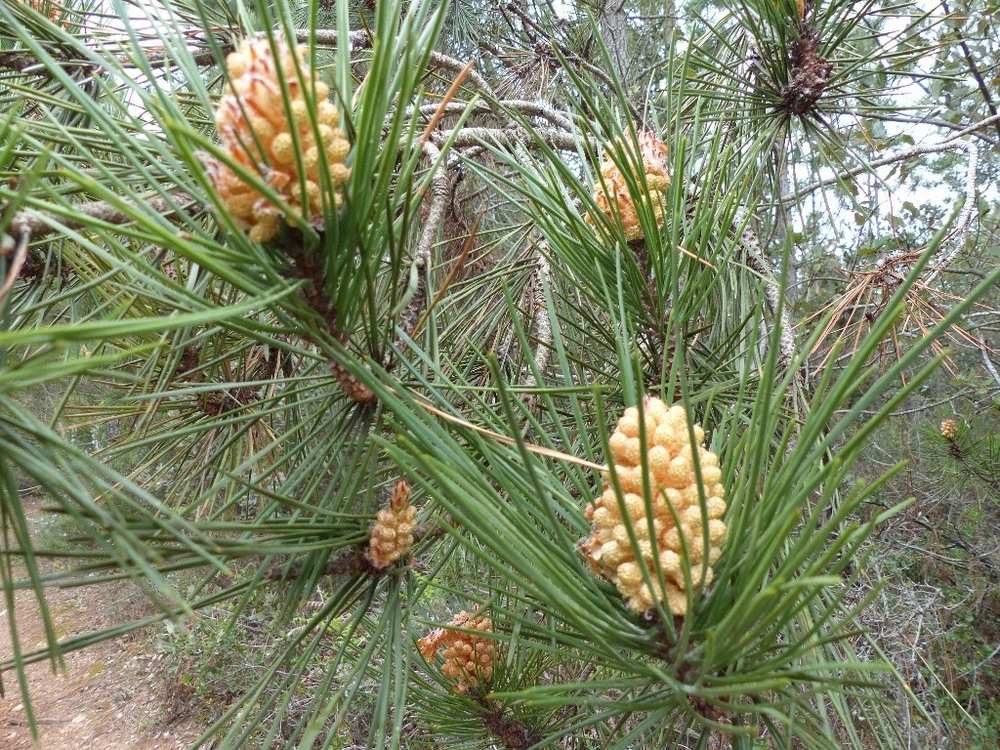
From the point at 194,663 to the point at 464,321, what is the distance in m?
2.76

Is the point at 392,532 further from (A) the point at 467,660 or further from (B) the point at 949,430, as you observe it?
(B) the point at 949,430

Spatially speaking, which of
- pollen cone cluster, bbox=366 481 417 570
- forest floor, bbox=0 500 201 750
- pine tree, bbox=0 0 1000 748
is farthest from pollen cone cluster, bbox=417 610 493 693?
forest floor, bbox=0 500 201 750

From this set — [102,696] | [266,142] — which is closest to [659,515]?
[266,142]

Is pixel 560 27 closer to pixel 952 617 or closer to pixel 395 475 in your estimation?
pixel 395 475

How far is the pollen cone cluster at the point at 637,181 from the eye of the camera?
54 cm

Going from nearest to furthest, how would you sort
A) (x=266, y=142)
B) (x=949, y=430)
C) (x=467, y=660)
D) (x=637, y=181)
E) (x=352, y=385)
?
(x=266, y=142), (x=352, y=385), (x=637, y=181), (x=467, y=660), (x=949, y=430)

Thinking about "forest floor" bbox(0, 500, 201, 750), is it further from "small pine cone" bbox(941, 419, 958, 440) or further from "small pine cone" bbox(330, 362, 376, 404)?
"small pine cone" bbox(941, 419, 958, 440)

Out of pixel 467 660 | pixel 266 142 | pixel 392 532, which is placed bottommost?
pixel 467 660

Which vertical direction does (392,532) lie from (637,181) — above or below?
below

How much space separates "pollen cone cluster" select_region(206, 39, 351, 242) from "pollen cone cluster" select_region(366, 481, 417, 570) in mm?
237

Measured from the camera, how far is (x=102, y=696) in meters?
2.98

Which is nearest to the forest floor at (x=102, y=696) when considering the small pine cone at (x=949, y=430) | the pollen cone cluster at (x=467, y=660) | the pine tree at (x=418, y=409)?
the pollen cone cluster at (x=467, y=660)

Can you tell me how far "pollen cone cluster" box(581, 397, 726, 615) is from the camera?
0.30m

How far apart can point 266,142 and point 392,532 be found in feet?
0.97
